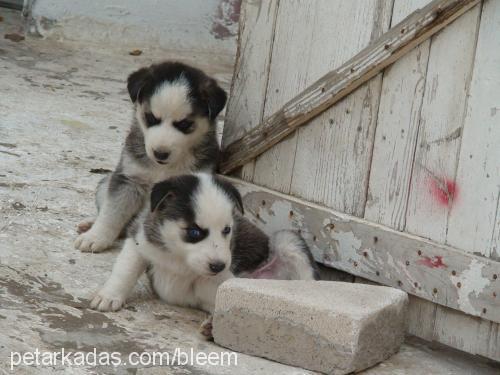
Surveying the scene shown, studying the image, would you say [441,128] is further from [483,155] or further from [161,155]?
[161,155]

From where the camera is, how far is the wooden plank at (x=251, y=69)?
6.48 meters

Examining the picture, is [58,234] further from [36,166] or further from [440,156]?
[440,156]

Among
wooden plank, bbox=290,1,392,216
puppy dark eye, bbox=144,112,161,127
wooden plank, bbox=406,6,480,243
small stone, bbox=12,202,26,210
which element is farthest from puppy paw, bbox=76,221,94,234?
wooden plank, bbox=406,6,480,243

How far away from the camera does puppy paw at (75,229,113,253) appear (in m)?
6.40

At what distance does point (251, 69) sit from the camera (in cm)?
660

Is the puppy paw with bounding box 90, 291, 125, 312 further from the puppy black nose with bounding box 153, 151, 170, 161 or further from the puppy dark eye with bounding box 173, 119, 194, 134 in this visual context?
the puppy dark eye with bounding box 173, 119, 194, 134

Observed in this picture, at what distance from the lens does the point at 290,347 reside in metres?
Result: 5.12

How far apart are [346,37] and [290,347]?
188 cm

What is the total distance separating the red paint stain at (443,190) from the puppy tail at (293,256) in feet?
2.70

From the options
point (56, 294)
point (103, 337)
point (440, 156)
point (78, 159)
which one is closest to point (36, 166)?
point (78, 159)

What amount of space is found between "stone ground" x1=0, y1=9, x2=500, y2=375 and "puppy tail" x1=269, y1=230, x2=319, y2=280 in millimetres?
571

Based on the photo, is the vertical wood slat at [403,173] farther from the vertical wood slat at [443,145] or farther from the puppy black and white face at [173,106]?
the puppy black and white face at [173,106]

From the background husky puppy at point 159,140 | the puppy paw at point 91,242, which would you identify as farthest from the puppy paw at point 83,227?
the puppy paw at point 91,242

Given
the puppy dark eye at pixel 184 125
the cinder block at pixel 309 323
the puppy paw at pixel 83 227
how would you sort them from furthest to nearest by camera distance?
the puppy paw at pixel 83 227
the puppy dark eye at pixel 184 125
the cinder block at pixel 309 323
